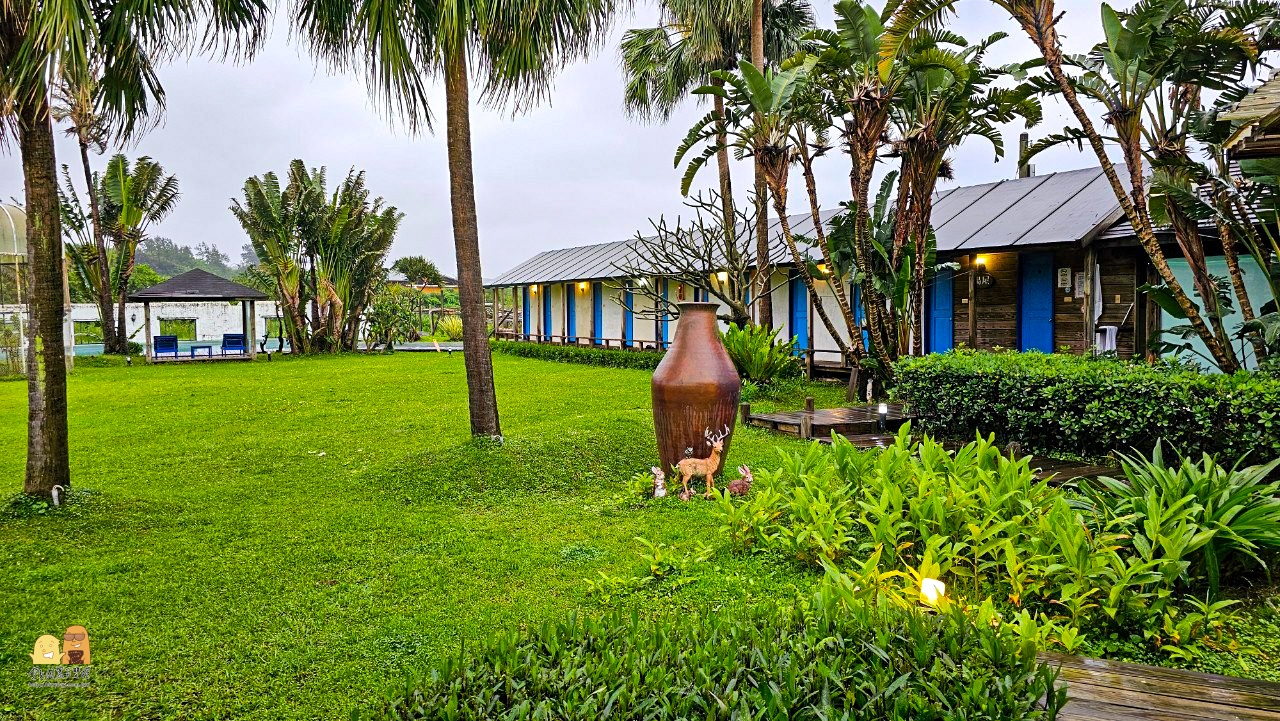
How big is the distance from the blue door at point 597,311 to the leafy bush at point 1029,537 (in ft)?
70.1

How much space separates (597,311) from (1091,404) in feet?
66.6

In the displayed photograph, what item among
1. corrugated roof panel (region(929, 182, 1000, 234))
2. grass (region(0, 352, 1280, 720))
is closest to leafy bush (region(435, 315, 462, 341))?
corrugated roof panel (region(929, 182, 1000, 234))

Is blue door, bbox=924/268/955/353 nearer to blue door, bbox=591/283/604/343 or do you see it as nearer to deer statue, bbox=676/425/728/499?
deer statue, bbox=676/425/728/499

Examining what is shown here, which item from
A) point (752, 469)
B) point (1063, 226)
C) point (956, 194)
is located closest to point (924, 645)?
point (752, 469)

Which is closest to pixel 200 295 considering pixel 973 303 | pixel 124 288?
pixel 124 288

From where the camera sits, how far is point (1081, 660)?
3.14 metres

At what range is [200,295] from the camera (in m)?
24.9

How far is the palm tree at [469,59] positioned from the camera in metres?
7.39

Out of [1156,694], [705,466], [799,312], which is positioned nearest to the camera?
[1156,694]

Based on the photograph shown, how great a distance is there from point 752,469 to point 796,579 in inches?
132

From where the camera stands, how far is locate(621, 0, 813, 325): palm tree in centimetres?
1619

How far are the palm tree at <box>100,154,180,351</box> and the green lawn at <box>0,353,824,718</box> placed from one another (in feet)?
52.0

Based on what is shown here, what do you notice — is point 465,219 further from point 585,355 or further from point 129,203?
point 129,203

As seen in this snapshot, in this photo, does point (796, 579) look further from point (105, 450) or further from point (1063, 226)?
point (1063, 226)
